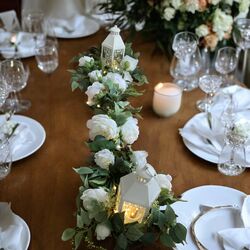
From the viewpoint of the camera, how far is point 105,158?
3.42ft

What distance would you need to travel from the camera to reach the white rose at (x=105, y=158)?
1.04 m

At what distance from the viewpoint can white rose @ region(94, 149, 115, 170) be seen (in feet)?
3.42

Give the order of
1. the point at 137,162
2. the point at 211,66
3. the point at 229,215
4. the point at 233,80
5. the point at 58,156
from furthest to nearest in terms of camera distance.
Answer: the point at 211,66 < the point at 233,80 < the point at 58,156 < the point at 229,215 < the point at 137,162

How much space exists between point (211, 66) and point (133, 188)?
108 cm

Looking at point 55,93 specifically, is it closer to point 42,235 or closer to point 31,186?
point 31,186

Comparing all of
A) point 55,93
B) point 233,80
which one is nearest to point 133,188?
point 55,93

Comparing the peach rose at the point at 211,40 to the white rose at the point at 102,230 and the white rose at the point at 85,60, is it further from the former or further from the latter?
the white rose at the point at 102,230

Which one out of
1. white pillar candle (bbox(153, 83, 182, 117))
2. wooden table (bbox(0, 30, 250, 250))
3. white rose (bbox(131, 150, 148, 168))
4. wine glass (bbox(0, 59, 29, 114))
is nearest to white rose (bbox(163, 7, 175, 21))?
wooden table (bbox(0, 30, 250, 250))

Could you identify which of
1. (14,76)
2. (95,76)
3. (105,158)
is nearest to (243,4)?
(95,76)

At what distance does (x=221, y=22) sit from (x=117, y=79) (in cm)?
71

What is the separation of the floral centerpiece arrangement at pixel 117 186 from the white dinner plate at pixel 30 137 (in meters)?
0.24

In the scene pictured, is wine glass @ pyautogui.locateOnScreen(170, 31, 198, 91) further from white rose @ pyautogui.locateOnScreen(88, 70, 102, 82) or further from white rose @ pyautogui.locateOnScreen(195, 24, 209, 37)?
white rose @ pyautogui.locateOnScreen(88, 70, 102, 82)

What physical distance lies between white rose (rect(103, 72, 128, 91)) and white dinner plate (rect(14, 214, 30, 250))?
42 centimetres

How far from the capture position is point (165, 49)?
1894mm
